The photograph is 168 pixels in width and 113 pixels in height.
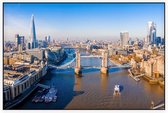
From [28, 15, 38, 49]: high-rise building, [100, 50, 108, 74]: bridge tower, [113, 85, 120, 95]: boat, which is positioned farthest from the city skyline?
[113, 85, 120, 95]: boat

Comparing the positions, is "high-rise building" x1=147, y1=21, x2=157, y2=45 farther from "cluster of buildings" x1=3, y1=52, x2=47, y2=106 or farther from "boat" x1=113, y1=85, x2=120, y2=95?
"cluster of buildings" x1=3, y1=52, x2=47, y2=106

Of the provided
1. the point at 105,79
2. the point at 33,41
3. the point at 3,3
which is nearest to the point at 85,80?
the point at 105,79

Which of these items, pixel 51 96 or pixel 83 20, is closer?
pixel 51 96

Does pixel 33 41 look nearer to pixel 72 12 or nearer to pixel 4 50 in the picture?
pixel 4 50

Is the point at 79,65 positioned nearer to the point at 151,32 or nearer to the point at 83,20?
the point at 83,20

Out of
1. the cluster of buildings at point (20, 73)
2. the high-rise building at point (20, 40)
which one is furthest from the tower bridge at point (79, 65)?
the high-rise building at point (20, 40)

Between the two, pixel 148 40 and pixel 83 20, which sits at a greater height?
pixel 83 20

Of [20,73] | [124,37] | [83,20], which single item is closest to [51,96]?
[20,73]
